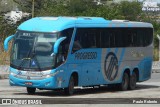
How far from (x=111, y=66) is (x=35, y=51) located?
483 centimetres

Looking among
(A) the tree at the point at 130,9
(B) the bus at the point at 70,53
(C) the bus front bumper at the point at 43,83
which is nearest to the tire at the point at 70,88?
(B) the bus at the point at 70,53

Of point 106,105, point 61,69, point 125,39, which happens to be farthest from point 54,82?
point 125,39

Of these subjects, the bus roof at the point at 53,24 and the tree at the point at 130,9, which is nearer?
the bus roof at the point at 53,24

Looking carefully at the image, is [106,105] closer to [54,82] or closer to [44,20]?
[54,82]

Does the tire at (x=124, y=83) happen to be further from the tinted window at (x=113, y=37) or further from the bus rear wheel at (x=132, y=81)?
the tinted window at (x=113, y=37)

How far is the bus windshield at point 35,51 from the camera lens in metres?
21.2

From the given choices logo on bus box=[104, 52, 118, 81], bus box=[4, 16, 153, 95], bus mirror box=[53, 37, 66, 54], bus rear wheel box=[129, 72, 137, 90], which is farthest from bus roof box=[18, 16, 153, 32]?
bus rear wheel box=[129, 72, 137, 90]

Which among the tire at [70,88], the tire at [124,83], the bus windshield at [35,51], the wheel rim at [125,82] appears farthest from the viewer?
the wheel rim at [125,82]

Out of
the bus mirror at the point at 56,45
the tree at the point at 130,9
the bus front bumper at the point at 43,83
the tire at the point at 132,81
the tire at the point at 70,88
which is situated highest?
the bus mirror at the point at 56,45

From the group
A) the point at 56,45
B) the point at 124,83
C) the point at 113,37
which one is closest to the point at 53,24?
the point at 56,45

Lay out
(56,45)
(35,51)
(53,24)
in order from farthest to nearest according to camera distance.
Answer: (53,24) < (35,51) < (56,45)

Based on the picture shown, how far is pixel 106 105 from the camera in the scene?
57.8ft

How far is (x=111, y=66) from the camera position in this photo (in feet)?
82.3

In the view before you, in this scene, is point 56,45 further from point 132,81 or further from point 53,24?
point 132,81
